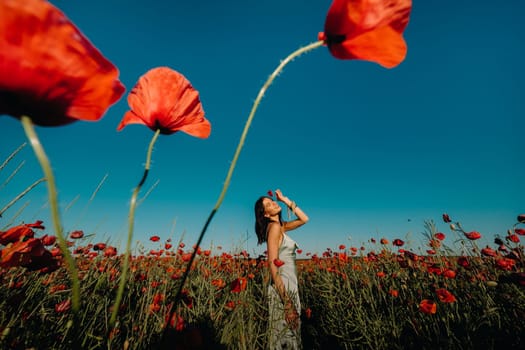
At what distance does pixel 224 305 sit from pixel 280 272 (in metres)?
1.15

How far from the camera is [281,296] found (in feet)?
7.89

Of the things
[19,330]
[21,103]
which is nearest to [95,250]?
[19,330]

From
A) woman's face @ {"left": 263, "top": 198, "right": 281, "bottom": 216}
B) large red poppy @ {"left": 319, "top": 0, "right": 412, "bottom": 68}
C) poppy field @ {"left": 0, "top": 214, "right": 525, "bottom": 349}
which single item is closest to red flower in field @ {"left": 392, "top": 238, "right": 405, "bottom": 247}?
poppy field @ {"left": 0, "top": 214, "right": 525, "bottom": 349}

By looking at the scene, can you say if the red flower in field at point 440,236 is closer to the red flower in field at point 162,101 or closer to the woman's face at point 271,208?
the woman's face at point 271,208

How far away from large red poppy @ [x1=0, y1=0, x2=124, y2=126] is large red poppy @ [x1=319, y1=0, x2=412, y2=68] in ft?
1.60

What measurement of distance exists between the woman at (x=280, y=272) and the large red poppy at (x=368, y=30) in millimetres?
1951

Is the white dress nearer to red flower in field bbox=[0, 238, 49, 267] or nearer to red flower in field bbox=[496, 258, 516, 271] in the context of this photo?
red flower in field bbox=[0, 238, 49, 267]

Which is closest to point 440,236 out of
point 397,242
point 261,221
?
point 397,242

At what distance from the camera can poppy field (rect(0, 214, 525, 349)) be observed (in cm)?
121

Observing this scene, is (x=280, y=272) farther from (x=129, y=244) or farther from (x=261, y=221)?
(x=129, y=244)

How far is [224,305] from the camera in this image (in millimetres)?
2020

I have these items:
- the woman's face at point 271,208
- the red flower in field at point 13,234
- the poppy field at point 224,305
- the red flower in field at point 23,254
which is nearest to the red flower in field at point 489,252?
the poppy field at point 224,305

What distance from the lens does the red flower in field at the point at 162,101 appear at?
26.3 inches

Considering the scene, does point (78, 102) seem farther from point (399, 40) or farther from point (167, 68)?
point (399, 40)
